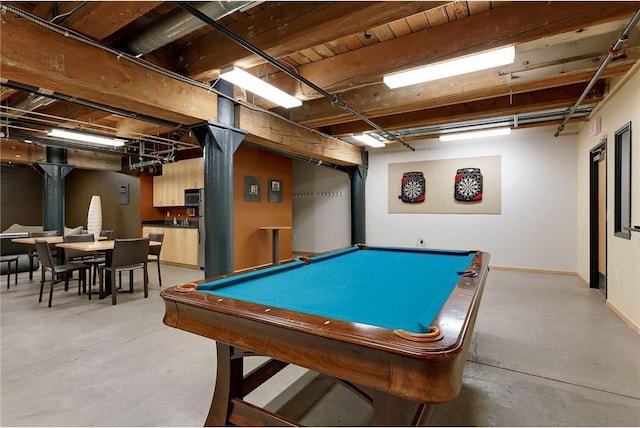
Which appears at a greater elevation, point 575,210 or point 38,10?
point 38,10

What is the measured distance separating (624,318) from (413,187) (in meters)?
4.04

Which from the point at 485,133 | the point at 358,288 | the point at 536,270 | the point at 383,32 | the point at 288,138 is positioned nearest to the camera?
the point at 358,288

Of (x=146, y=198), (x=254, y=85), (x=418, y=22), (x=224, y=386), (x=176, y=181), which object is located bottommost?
(x=224, y=386)

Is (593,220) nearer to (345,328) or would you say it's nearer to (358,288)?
(358,288)

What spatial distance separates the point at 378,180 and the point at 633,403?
18.5ft

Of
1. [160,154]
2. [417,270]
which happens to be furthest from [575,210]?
[160,154]

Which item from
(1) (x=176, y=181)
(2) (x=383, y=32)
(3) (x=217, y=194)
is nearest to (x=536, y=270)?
(2) (x=383, y=32)

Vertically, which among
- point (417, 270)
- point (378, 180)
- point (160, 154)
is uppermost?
point (160, 154)

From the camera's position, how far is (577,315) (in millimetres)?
3443

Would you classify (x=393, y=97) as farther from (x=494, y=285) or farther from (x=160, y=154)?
(x=160, y=154)

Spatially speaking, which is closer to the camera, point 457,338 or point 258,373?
point 457,338

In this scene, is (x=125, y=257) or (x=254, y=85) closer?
(x=254, y=85)

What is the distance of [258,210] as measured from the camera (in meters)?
6.21

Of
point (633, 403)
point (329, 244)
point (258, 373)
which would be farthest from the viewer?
point (329, 244)
